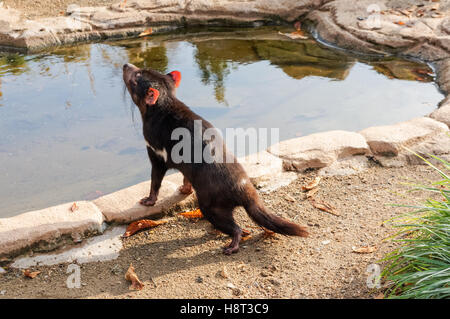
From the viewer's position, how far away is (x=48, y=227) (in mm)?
3520

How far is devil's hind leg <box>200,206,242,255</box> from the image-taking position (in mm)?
3371

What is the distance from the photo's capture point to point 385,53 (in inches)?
298

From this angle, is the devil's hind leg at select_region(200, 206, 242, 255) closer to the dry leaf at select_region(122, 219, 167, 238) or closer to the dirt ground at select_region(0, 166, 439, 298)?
the dirt ground at select_region(0, 166, 439, 298)

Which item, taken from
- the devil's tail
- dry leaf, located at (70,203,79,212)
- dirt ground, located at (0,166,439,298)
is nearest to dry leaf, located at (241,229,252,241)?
dirt ground, located at (0,166,439,298)

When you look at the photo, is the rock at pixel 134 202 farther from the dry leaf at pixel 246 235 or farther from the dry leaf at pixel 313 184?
the dry leaf at pixel 313 184

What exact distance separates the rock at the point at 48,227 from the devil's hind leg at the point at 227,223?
3.20 feet

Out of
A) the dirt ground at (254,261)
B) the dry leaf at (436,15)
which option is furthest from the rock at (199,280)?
the dry leaf at (436,15)

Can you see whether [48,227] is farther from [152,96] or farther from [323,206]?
[323,206]

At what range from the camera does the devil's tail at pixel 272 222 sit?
3.26 metres

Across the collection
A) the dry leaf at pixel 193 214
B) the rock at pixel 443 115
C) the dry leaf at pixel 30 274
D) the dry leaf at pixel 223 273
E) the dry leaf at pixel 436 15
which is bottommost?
the dry leaf at pixel 30 274

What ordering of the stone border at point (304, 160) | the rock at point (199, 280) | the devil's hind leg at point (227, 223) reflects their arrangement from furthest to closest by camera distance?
the stone border at point (304, 160)
the devil's hind leg at point (227, 223)
the rock at point (199, 280)

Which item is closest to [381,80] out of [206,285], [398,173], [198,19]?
[398,173]
